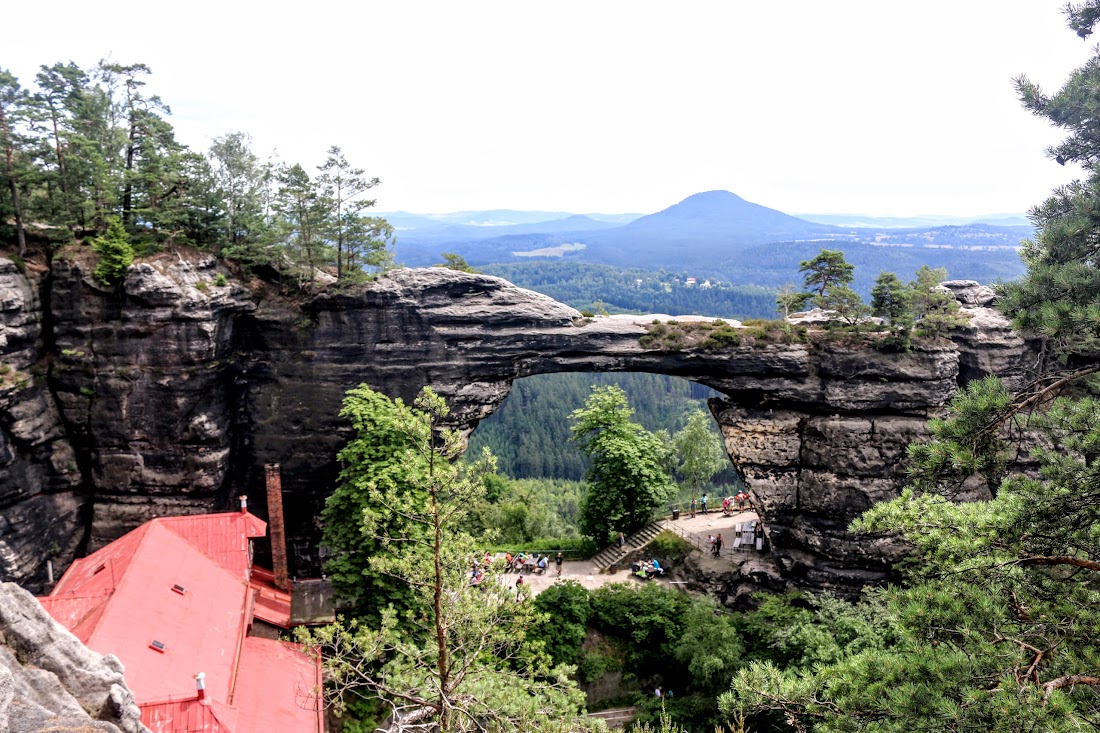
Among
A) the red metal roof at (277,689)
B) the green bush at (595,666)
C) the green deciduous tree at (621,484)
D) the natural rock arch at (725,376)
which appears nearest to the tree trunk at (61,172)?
the natural rock arch at (725,376)

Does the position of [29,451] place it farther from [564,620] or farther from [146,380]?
[564,620]

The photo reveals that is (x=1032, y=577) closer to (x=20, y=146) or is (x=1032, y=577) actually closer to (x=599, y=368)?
(x=599, y=368)

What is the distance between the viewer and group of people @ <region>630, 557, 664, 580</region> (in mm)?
28625

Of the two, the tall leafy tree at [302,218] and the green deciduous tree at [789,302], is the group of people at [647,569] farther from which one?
the tall leafy tree at [302,218]

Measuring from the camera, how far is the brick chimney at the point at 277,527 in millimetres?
24312

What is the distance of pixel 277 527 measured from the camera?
80.9 ft

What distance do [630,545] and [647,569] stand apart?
2.05m

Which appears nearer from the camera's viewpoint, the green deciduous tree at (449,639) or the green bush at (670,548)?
the green deciduous tree at (449,639)

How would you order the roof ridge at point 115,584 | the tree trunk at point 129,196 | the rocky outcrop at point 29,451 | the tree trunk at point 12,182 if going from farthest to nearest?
the tree trunk at point 129,196 < the tree trunk at point 12,182 < the rocky outcrop at point 29,451 < the roof ridge at point 115,584

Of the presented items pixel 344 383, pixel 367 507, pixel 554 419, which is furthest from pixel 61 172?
pixel 554 419

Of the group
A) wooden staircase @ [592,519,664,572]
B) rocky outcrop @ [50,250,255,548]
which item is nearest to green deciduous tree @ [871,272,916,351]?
wooden staircase @ [592,519,664,572]

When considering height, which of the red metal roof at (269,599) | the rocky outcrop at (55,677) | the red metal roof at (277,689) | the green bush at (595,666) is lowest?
the green bush at (595,666)

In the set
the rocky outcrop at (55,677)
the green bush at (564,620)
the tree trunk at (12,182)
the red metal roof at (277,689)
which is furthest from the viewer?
the green bush at (564,620)

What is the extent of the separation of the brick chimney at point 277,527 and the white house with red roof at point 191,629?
2.66 metres
